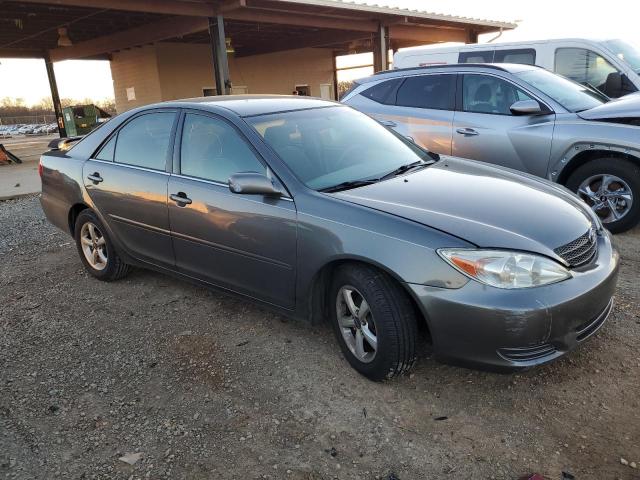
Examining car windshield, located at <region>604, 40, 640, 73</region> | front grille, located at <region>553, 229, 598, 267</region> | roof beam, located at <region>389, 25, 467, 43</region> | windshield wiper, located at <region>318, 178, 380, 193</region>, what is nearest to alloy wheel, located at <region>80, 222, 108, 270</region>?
windshield wiper, located at <region>318, 178, 380, 193</region>

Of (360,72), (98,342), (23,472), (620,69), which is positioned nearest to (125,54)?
(360,72)

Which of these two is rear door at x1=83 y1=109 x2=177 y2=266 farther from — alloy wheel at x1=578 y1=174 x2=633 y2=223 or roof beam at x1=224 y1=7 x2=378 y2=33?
roof beam at x1=224 y1=7 x2=378 y2=33

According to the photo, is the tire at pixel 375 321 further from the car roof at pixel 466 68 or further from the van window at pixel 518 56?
the van window at pixel 518 56

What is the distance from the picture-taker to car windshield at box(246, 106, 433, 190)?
3283 millimetres

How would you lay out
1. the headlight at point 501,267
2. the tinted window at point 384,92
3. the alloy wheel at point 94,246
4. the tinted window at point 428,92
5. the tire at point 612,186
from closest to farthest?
1. the headlight at point 501,267
2. the alloy wheel at point 94,246
3. the tire at point 612,186
4. the tinted window at point 428,92
5. the tinted window at point 384,92

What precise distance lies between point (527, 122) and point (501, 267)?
361cm

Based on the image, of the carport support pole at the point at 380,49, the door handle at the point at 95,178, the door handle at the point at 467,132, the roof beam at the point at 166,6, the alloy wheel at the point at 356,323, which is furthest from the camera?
the carport support pole at the point at 380,49

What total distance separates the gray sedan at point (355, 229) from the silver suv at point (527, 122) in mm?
1907

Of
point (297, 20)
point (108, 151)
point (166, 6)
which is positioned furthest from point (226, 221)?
point (297, 20)

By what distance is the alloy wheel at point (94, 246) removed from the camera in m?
4.69

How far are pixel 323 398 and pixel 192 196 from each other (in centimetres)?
164

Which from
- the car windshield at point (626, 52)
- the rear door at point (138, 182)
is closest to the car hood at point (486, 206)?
the rear door at point (138, 182)

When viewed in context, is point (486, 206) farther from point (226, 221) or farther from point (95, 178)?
point (95, 178)

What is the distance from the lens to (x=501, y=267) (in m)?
2.46
